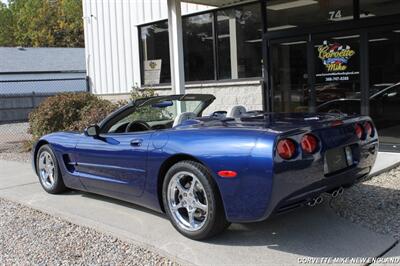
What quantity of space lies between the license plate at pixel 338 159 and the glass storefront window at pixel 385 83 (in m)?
4.69

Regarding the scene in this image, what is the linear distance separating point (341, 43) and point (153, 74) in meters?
5.62

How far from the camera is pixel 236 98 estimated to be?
11.2 metres

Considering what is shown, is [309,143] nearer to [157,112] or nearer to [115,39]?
[157,112]

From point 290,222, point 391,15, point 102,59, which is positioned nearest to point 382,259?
point 290,222

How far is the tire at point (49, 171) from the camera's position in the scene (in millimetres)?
6492

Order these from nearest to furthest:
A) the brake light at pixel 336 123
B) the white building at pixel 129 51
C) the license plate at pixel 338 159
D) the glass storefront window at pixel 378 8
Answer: the license plate at pixel 338 159 → the brake light at pixel 336 123 → the glass storefront window at pixel 378 8 → the white building at pixel 129 51

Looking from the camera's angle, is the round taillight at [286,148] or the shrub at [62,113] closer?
the round taillight at [286,148]

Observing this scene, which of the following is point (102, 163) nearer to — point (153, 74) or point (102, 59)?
point (153, 74)

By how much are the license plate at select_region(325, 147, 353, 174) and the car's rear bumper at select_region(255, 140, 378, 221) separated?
5cm

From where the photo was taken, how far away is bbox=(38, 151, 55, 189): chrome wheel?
6.64m

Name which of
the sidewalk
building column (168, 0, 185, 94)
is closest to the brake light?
the sidewalk

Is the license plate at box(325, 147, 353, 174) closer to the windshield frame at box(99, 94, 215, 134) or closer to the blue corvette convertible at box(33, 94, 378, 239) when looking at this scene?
the blue corvette convertible at box(33, 94, 378, 239)

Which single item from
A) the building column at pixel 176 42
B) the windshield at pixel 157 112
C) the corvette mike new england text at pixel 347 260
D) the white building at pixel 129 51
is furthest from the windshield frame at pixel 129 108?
the white building at pixel 129 51

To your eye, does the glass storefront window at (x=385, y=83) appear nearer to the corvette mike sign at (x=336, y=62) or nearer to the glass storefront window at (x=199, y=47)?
the corvette mike sign at (x=336, y=62)
